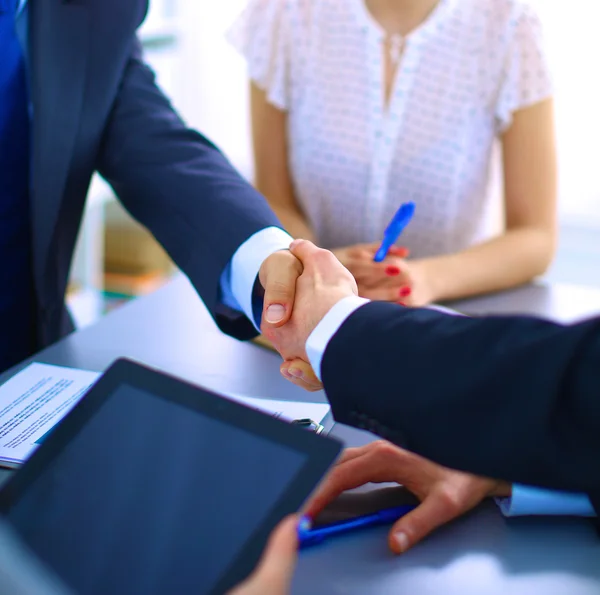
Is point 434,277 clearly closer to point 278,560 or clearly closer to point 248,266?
point 248,266

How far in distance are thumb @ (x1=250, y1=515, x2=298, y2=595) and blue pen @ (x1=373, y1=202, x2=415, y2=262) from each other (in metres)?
0.69

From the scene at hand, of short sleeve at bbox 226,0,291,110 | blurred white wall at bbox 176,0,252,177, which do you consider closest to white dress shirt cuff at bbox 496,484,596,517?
short sleeve at bbox 226,0,291,110

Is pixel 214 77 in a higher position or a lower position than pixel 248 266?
lower

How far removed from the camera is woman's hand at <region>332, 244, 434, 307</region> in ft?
3.58

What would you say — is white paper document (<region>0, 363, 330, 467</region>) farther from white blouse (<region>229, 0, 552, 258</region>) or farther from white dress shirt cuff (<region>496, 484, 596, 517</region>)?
white blouse (<region>229, 0, 552, 258</region>)

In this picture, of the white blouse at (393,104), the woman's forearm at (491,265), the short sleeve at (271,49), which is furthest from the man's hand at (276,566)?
the short sleeve at (271,49)

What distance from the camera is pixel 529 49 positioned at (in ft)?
4.44

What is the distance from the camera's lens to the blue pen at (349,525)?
1.95 feet

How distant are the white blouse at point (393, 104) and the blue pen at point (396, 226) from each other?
1.26 ft

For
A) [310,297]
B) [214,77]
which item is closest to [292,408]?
[310,297]

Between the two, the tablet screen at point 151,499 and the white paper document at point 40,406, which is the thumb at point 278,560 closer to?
the tablet screen at point 151,499

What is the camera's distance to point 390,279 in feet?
3.64

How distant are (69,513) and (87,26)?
2.71ft

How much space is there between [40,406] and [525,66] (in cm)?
104
